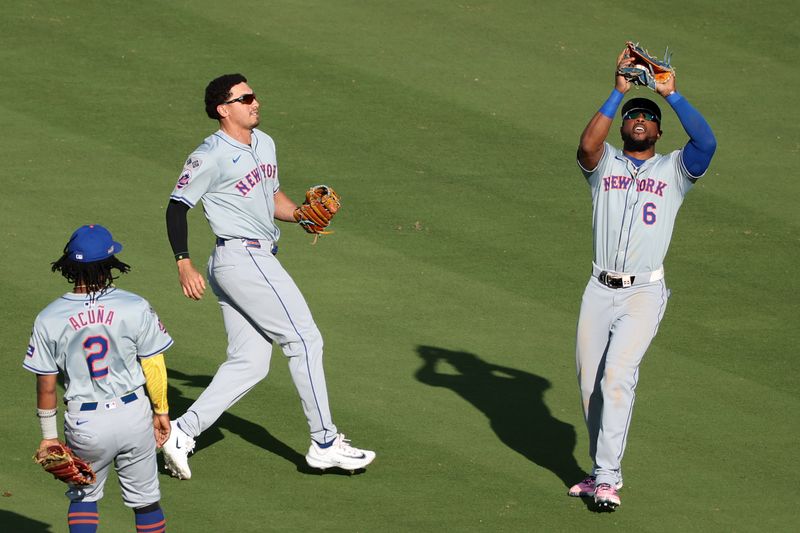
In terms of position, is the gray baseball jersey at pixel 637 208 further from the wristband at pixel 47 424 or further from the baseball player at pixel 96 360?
the wristband at pixel 47 424

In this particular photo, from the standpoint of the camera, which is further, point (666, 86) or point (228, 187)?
point (228, 187)

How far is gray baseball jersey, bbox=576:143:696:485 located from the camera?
7852 millimetres

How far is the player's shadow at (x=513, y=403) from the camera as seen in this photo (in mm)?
8602

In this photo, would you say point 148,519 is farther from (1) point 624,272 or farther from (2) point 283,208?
(1) point 624,272

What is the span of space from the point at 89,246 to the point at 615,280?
3143 mm

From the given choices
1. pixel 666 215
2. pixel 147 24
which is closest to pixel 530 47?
pixel 147 24

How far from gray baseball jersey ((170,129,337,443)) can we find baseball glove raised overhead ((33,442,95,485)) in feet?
5.32

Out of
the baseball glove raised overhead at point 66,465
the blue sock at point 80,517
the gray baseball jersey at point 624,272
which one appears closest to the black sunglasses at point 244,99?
the gray baseball jersey at point 624,272

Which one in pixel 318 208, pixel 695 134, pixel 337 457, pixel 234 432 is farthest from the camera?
pixel 234 432

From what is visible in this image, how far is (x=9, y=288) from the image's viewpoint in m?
10.7

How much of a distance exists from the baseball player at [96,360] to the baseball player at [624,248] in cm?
267

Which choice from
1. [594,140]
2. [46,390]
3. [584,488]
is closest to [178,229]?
[46,390]

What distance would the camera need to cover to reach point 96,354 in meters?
6.32

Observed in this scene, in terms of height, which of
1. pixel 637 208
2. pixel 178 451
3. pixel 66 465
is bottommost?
pixel 178 451
